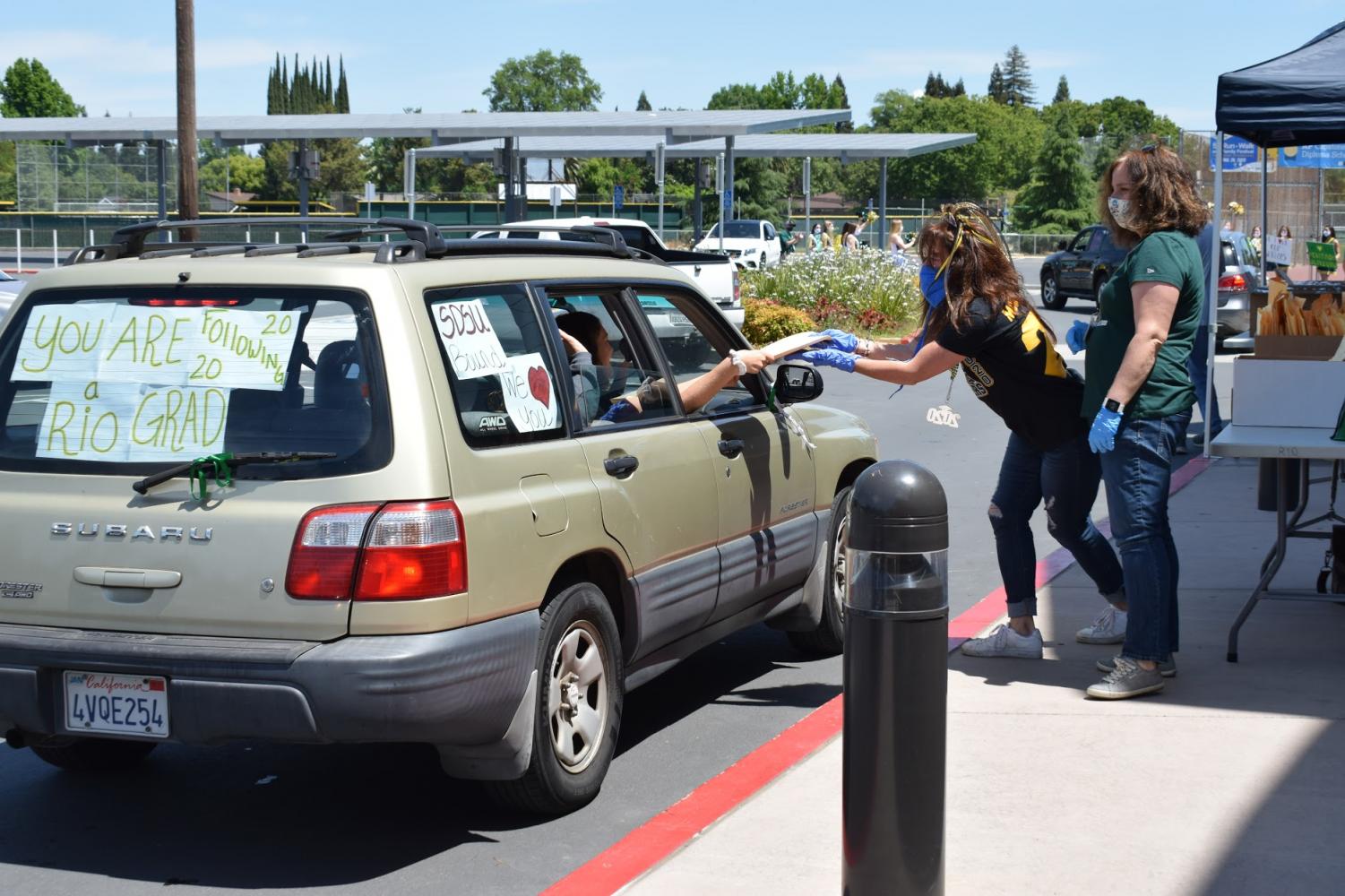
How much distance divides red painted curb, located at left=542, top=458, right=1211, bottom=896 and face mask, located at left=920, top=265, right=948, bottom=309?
1597 mm

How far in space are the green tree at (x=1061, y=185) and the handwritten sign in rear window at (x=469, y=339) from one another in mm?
75017

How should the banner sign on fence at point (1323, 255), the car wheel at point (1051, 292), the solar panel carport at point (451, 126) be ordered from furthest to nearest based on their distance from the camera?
the solar panel carport at point (451, 126) → the car wheel at point (1051, 292) → the banner sign on fence at point (1323, 255)

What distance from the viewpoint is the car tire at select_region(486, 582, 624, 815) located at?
464cm

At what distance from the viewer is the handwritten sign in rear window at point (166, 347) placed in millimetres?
4406

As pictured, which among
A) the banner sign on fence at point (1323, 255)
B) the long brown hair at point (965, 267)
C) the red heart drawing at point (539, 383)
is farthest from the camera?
the banner sign on fence at point (1323, 255)

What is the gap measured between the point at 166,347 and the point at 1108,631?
418cm

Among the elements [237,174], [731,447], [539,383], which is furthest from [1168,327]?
[237,174]

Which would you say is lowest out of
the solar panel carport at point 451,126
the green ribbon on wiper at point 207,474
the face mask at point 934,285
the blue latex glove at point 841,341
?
the green ribbon on wiper at point 207,474

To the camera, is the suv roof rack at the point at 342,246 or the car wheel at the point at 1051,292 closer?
the suv roof rack at the point at 342,246

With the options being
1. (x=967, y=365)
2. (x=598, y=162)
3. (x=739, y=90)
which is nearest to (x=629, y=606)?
(x=967, y=365)

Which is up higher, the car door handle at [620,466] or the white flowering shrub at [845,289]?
the white flowering shrub at [845,289]

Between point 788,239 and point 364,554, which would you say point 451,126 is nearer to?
point 788,239

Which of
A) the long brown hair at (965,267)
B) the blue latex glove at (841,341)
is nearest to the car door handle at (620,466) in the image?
the blue latex glove at (841,341)

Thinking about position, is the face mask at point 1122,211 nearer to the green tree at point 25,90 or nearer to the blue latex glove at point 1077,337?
the blue latex glove at point 1077,337
